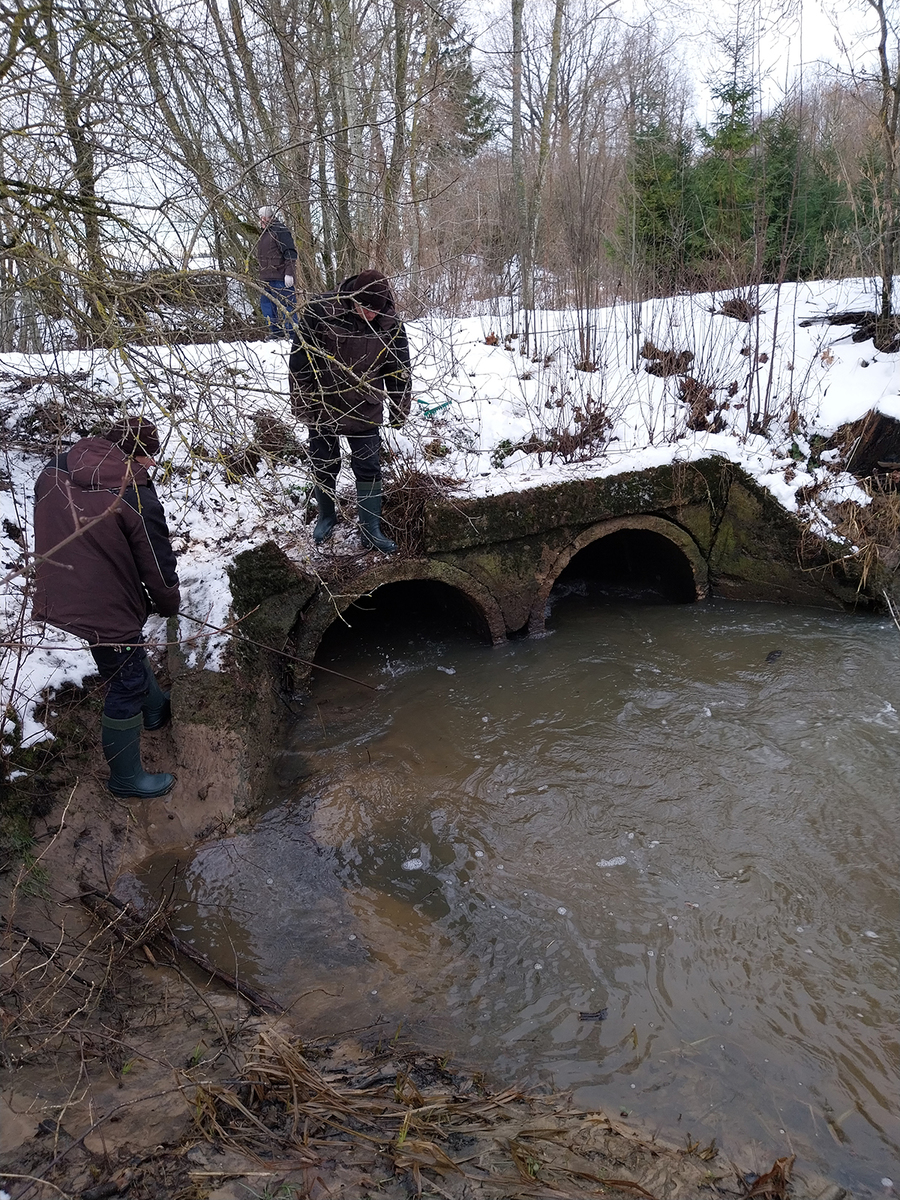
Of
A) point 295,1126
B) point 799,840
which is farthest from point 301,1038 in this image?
point 799,840

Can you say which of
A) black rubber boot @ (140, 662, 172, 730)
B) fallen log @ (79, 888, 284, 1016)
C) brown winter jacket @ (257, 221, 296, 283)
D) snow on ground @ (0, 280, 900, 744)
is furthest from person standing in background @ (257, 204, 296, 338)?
fallen log @ (79, 888, 284, 1016)

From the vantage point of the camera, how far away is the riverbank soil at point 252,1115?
8.06 feet

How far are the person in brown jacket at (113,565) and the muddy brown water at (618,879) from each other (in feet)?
3.17

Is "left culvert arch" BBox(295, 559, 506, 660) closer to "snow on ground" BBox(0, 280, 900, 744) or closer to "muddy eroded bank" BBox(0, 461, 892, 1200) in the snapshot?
"muddy eroded bank" BBox(0, 461, 892, 1200)

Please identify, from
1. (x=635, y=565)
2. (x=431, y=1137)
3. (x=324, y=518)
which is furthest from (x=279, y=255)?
(x=431, y=1137)

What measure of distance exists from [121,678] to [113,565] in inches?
26.7

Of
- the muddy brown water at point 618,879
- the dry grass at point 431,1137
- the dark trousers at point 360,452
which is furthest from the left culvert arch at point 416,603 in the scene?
the dry grass at point 431,1137

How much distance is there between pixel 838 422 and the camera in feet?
28.2

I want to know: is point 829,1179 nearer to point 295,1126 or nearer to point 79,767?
point 295,1126

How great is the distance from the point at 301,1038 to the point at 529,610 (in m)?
4.60

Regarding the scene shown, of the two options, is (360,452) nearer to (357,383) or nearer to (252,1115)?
(357,383)

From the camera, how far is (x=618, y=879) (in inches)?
172

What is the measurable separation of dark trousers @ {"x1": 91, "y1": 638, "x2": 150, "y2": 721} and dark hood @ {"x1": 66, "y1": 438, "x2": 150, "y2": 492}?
92 centimetres

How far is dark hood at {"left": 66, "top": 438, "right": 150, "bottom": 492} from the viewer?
4.02 meters
